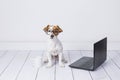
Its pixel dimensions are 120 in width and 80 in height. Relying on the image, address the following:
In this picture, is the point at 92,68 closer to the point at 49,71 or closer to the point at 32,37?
the point at 49,71

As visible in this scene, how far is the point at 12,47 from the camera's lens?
231cm

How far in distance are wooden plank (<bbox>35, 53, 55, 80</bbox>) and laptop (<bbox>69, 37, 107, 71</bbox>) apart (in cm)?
17

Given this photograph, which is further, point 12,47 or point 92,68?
point 12,47

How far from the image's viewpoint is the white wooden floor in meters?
1.55

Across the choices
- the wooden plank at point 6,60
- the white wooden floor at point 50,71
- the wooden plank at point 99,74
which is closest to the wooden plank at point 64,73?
the white wooden floor at point 50,71

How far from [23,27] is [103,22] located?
80 centimetres

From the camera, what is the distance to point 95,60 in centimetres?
165

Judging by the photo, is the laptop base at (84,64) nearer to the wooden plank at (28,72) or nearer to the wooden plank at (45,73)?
the wooden plank at (45,73)

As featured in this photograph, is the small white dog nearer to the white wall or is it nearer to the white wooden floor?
the white wooden floor

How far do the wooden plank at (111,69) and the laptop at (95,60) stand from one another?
5 centimetres

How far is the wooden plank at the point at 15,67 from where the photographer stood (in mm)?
1572

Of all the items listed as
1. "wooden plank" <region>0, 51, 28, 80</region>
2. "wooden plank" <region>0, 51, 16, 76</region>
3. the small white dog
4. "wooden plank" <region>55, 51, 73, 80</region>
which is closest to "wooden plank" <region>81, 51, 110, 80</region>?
"wooden plank" <region>55, 51, 73, 80</region>

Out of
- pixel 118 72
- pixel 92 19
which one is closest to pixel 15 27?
pixel 92 19

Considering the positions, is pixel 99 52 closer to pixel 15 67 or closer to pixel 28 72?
pixel 28 72
